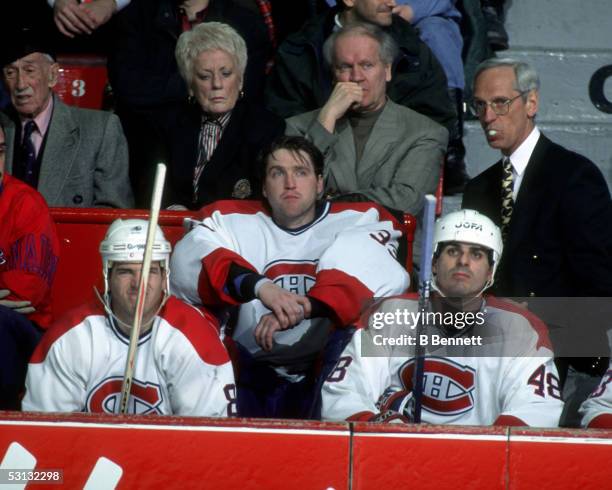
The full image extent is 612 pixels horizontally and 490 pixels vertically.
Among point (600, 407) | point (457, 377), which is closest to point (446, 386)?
point (457, 377)

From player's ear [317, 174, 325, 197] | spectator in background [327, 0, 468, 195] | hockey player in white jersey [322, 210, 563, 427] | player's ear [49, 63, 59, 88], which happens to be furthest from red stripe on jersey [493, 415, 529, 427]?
player's ear [49, 63, 59, 88]

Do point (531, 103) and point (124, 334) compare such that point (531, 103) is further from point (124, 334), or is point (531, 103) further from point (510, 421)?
point (124, 334)

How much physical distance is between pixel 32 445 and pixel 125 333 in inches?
27.3

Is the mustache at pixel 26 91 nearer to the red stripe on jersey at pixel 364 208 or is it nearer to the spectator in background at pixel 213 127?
the spectator in background at pixel 213 127

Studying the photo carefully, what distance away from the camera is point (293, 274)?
4.74m

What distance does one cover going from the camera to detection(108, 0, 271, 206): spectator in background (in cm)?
577

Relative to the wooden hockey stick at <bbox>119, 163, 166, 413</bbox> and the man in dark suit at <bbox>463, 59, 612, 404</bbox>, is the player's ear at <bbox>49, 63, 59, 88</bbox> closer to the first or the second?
Result: the man in dark suit at <bbox>463, 59, 612, 404</bbox>

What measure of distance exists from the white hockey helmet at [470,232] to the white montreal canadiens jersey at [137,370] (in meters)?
0.75

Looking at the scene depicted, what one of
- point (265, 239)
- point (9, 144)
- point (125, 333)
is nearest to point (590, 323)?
point (265, 239)

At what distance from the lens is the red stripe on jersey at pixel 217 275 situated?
4582 millimetres

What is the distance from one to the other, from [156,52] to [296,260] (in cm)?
156

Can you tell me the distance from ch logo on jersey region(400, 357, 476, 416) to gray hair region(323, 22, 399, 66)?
159 cm

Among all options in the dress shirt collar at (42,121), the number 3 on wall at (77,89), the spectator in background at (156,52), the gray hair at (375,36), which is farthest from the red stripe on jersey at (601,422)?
the number 3 on wall at (77,89)

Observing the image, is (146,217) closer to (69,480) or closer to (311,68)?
(311,68)
